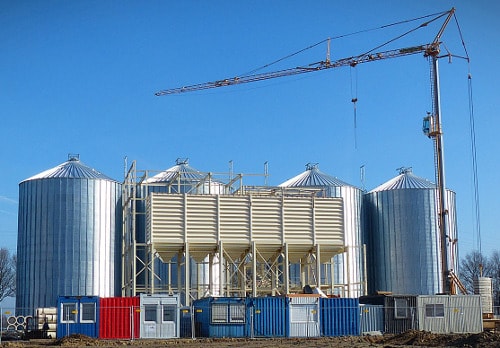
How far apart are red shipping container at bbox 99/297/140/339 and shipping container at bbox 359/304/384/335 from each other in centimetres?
1491

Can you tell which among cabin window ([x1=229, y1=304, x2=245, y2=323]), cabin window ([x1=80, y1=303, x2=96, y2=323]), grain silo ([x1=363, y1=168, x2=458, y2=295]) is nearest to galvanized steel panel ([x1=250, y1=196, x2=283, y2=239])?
cabin window ([x1=229, y1=304, x2=245, y2=323])

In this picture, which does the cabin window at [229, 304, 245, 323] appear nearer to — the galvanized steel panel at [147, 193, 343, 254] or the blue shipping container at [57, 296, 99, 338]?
the blue shipping container at [57, 296, 99, 338]

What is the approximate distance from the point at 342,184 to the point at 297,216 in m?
20.1

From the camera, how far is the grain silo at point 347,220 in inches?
3147

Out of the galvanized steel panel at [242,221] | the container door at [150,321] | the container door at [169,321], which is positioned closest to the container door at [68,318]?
the container door at [150,321]

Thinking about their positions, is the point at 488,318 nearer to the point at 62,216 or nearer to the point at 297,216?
the point at 297,216

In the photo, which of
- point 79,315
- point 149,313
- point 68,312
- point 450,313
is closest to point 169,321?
point 149,313

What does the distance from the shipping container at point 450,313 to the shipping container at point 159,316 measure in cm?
1646

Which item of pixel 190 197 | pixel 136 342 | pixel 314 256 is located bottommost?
pixel 136 342

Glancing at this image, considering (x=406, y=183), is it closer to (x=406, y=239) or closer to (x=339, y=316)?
(x=406, y=239)

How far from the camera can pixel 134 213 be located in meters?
69.2

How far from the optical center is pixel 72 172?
74.4 metres

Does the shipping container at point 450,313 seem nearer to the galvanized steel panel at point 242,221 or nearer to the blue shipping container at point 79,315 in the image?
the galvanized steel panel at point 242,221

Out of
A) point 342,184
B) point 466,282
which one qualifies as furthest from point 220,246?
point 466,282
